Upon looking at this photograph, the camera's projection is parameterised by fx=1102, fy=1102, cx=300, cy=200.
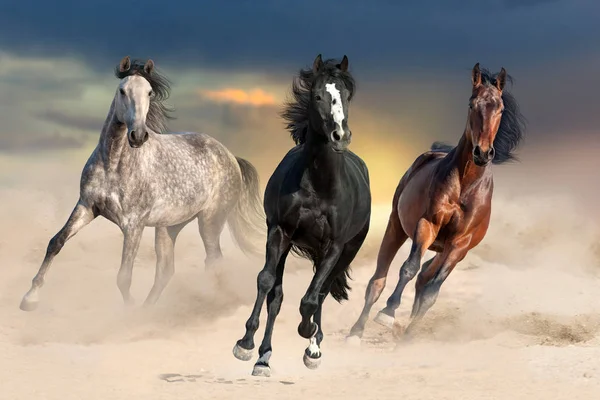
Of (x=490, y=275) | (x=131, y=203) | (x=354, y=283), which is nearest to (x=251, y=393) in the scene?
(x=131, y=203)

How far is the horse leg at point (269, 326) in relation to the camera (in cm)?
917

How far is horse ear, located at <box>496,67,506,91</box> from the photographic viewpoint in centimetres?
1102

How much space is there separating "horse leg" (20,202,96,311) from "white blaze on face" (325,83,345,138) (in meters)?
4.16

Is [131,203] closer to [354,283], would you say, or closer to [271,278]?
[271,278]

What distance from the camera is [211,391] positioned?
355 inches

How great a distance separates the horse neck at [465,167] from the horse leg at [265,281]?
259 centimetres

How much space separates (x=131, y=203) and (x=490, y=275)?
741 centimetres

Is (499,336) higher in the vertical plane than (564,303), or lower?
lower

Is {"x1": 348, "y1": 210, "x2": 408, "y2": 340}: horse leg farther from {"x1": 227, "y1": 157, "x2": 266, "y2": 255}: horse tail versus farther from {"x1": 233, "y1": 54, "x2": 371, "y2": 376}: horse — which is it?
{"x1": 227, "y1": 157, "x2": 266, "y2": 255}: horse tail

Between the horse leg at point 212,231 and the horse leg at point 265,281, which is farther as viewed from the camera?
the horse leg at point 212,231

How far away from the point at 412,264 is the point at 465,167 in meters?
1.14

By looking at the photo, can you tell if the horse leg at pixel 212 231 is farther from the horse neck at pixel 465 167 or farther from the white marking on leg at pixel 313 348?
the white marking on leg at pixel 313 348

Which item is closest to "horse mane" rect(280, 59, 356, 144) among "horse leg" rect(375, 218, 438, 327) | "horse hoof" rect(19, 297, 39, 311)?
"horse leg" rect(375, 218, 438, 327)

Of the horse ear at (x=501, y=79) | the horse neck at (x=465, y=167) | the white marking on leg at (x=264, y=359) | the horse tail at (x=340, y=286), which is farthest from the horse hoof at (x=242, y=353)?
the horse ear at (x=501, y=79)
